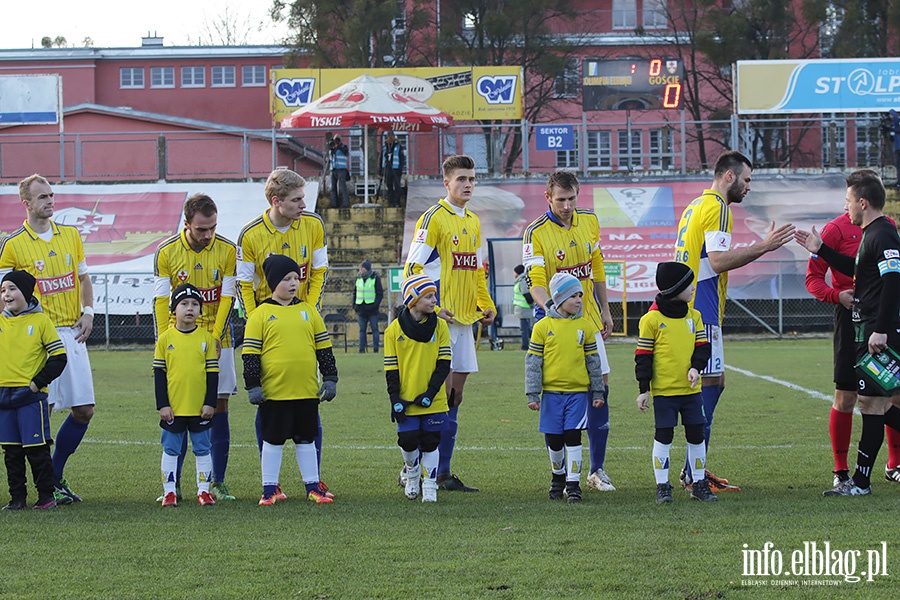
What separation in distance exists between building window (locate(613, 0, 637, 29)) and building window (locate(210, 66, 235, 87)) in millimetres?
18914

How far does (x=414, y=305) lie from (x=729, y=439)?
13.6 ft

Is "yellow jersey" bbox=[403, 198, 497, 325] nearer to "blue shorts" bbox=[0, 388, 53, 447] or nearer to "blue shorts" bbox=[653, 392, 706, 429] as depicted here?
"blue shorts" bbox=[653, 392, 706, 429]

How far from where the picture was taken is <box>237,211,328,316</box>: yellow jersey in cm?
788

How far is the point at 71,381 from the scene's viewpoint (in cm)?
795

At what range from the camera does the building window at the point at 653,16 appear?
46469 millimetres

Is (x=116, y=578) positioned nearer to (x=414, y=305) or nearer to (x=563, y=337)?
(x=414, y=305)

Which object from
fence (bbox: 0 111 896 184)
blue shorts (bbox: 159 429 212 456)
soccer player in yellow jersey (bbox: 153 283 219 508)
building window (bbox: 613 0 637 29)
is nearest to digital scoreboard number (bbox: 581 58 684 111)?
fence (bbox: 0 111 896 184)

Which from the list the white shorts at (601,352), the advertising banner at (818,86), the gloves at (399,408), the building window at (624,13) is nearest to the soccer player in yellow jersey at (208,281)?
the gloves at (399,408)

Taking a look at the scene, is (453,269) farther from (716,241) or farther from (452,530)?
(452,530)

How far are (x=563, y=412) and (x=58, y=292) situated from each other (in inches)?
146

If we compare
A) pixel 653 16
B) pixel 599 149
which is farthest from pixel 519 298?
pixel 653 16

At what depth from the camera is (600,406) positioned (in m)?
7.59

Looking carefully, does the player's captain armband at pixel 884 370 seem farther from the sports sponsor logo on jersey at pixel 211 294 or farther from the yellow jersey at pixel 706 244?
the sports sponsor logo on jersey at pixel 211 294

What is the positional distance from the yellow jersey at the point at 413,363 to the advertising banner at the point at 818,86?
2747 cm
